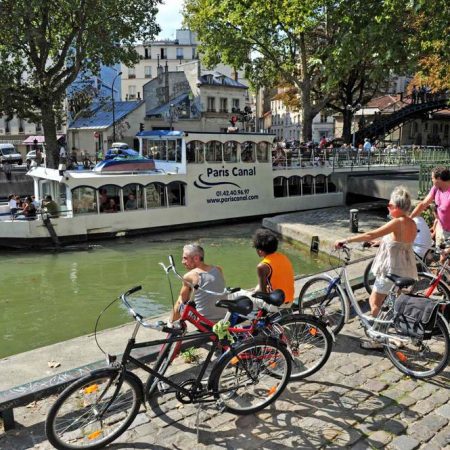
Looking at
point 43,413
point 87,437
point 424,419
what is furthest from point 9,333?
point 424,419

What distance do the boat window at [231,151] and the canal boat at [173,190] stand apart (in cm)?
1

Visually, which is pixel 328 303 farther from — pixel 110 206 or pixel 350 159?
pixel 350 159

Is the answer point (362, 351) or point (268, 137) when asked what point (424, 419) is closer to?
point (362, 351)

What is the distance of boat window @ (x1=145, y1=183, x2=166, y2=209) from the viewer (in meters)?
18.2

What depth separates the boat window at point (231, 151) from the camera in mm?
19906

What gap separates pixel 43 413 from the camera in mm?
4258

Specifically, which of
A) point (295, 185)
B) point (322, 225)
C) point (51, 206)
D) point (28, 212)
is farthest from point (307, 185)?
point (28, 212)

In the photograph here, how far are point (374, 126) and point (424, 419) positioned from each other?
42.8 metres

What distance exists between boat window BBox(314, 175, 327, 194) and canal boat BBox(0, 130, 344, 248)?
0.24 ft

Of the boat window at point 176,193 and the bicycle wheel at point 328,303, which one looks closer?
the bicycle wheel at point 328,303

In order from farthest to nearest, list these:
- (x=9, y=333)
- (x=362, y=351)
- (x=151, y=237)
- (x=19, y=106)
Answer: (x=19, y=106), (x=151, y=237), (x=9, y=333), (x=362, y=351)

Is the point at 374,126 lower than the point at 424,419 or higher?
higher

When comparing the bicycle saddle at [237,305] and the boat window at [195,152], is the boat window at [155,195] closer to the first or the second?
the boat window at [195,152]

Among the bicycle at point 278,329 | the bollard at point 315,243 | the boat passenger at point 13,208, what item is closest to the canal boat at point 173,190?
the boat passenger at point 13,208
